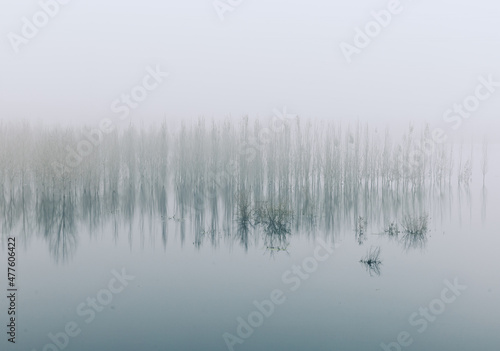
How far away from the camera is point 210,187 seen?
43.3ft

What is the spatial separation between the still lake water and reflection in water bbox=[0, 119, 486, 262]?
0.38ft

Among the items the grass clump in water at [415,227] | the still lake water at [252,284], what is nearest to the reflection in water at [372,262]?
the still lake water at [252,284]

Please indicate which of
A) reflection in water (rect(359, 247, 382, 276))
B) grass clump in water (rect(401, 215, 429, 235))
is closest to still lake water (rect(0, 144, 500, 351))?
reflection in water (rect(359, 247, 382, 276))

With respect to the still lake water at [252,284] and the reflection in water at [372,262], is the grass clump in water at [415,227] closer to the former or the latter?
the still lake water at [252,284]

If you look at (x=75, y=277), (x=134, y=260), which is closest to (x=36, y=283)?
(x=75, y=277)

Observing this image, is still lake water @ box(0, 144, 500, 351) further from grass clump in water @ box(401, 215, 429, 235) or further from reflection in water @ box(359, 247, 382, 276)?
grass clump in water @ box(401, 215, 429, 235)

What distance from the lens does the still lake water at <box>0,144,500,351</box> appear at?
4562 mm

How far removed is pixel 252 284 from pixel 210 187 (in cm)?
749

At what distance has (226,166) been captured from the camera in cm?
1353

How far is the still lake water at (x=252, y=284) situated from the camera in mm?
4562

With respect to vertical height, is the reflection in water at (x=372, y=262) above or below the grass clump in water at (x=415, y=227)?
below

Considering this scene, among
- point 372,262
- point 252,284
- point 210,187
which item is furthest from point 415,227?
point 210,187

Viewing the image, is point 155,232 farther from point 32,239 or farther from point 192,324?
point 192,324

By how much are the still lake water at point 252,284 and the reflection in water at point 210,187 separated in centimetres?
11
